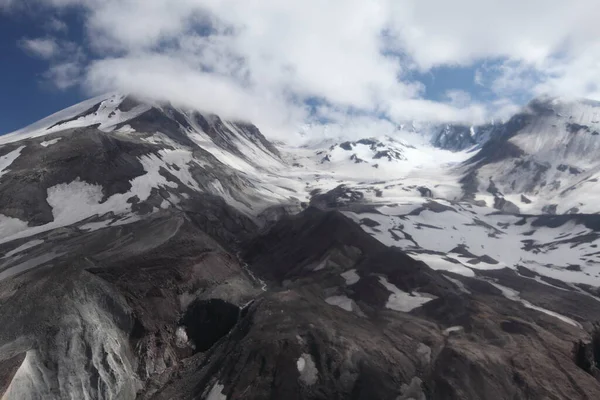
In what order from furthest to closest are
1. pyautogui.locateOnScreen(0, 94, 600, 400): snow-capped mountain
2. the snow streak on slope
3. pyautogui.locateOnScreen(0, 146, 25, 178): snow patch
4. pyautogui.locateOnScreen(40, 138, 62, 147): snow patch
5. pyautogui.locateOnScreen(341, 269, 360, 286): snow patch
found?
pyautogui.locateOnScreen(40, 138, 62, 147): snow patch → the snow streak on slope → pyautogui.locateOnScreen(0, 146, 25, 178): snow patch → pyautogui.locateOnScreen(341, 269, 360, 286): snow patch → pyautogui.locateOnScreen(0, 94, 600, 400): snow-capped mountain

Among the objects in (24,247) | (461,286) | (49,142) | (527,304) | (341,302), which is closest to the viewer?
(341,302)

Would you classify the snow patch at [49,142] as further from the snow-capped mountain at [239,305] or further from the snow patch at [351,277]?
the snow patch at [351,277]

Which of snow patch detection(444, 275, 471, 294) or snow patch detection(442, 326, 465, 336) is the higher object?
snow patch detection(442, 326, 465, 336)

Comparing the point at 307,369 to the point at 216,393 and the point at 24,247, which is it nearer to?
the point at 216,393

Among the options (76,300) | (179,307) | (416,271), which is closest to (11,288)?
(76,300)

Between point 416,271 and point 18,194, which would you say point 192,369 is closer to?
Result: point 416,271

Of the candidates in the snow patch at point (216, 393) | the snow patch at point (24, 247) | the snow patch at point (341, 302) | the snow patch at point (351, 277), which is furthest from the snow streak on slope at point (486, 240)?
the snow patch at point (24, 247)

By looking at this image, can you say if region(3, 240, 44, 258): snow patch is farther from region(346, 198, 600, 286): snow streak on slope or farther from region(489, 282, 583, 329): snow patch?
region(489, 282, 583, 329): snow patch

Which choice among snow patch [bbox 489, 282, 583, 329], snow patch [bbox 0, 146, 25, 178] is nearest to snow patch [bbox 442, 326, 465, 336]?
snow patch [bbox 489, 282, 583, 329]

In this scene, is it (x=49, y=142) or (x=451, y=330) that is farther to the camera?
(x=49, y=142)

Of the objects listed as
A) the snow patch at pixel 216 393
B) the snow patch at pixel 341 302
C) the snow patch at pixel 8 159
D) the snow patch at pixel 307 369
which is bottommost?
the snow patch at pixel 216 393

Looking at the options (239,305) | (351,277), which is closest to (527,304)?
(351,277)

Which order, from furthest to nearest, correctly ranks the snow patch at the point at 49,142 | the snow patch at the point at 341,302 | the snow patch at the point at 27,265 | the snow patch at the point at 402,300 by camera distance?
the snow patch at the point at 49,142
the snow patch at the point at 402,300
the snow patch at the point at 341,302
the snow patch at the point at 27,265
